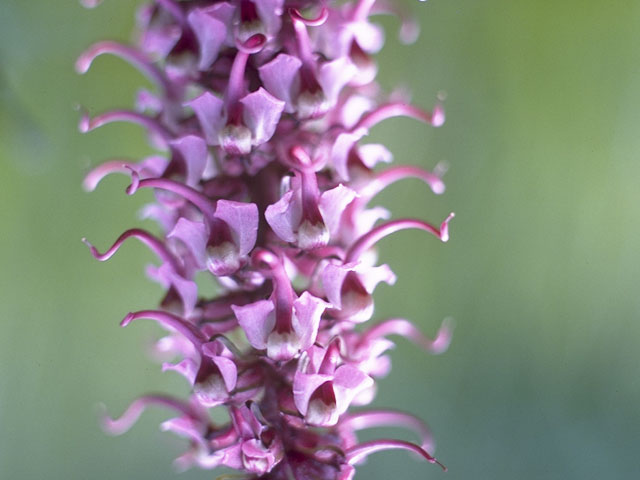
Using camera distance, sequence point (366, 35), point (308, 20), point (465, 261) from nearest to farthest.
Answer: point (308, 20) → point (366, 35) → point (465, 261)

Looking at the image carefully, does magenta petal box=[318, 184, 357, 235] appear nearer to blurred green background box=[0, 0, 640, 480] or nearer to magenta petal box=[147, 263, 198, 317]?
magenta petal box=[147, 263, 198, 317]

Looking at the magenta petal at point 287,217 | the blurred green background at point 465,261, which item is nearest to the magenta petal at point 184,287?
the magenta petal at point 287,217

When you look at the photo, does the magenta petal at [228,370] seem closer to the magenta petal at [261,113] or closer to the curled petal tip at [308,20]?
the magenta petal at [261,113]

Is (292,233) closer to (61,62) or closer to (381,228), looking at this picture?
(381,228)

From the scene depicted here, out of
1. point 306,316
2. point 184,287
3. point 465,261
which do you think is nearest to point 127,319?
point 184,287

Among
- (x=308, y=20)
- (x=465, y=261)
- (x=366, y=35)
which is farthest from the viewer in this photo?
(x=465, y=261)

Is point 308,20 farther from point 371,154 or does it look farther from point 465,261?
point 465,261

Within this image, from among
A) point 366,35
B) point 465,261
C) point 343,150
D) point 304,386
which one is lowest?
point 304,386
